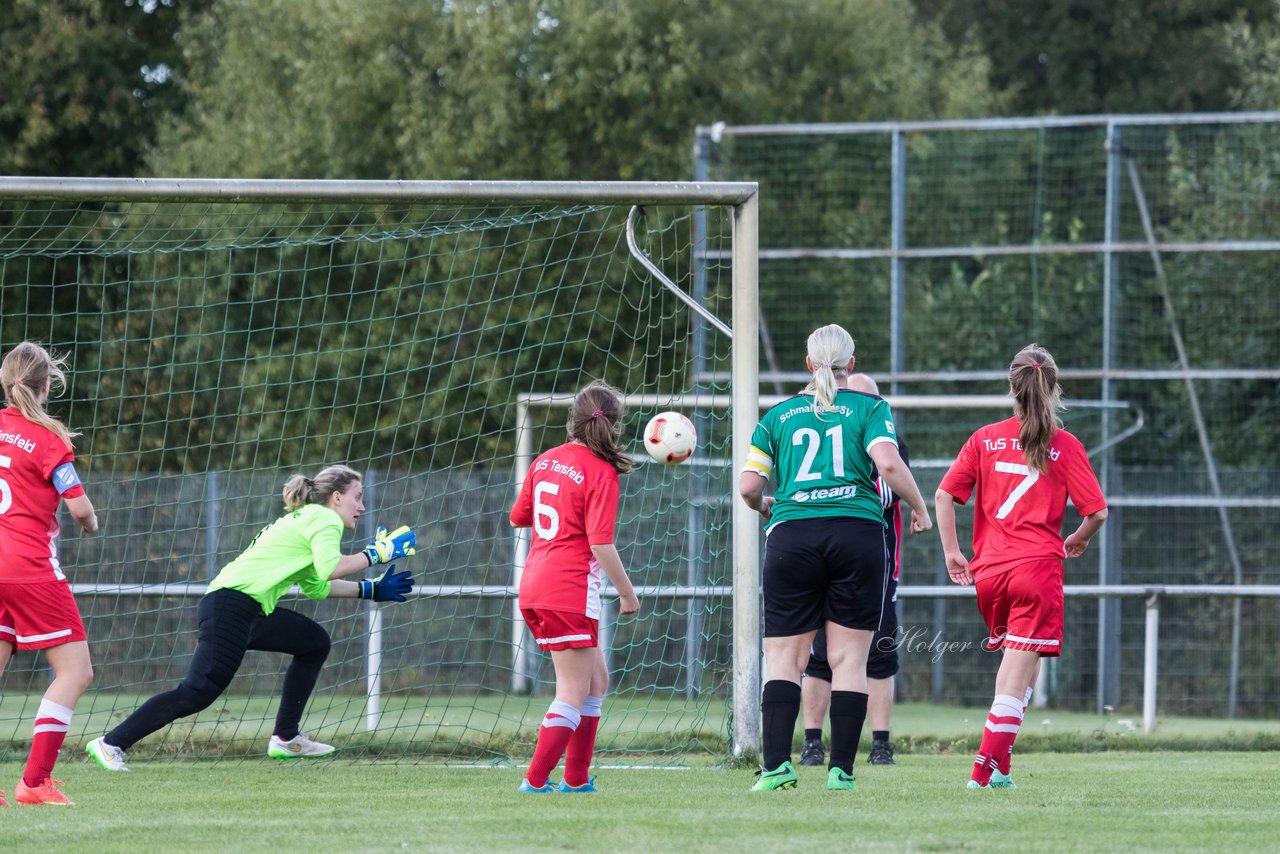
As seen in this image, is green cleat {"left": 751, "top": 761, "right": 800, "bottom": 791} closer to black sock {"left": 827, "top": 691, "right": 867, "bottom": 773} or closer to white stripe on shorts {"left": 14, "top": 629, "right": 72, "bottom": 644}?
black sock {"left": 827, "top": 691, "right": 867, "bottom": 773}

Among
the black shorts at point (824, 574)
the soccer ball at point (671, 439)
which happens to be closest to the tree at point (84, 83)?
the soccer ball at point (671, 439)

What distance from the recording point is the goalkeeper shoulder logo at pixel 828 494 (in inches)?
237

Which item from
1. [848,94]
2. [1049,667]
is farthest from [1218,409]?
[848,94]

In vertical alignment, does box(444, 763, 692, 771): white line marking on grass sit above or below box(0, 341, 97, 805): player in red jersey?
below

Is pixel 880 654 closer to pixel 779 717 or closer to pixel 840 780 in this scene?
pixel 840 780

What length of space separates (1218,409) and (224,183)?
11.4 m

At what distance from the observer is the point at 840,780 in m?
6.14

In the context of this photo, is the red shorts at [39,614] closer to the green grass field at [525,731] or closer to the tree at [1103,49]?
the green grass field at [525,731]

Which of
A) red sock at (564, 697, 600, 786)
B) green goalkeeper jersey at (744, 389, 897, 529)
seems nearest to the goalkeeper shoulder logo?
green goalkeeper jersey at (744, 389, 897, 529)

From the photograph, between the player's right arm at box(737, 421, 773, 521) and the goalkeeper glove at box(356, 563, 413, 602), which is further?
the goalkeeper glove at box(356, 563, 413, 602)

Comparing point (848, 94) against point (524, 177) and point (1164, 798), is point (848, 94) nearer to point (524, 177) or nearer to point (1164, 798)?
point (524, 177)

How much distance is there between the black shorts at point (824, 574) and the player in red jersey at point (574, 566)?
1.87 feet

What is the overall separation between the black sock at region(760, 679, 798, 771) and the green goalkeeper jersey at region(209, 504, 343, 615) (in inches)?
92.5

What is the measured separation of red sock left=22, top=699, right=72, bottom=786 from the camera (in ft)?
19.5
